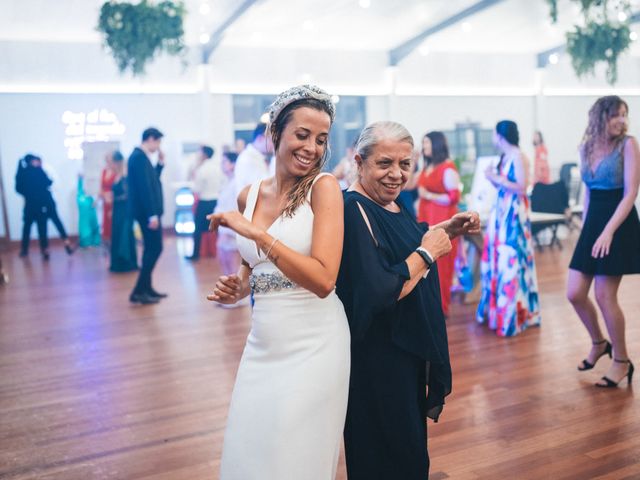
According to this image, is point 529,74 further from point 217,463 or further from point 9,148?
point 217,463

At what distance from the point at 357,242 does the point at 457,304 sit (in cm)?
445

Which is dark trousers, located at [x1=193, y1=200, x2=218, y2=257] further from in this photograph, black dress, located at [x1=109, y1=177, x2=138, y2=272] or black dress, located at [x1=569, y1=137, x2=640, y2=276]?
black dress, located at [x1=569, y1=137, x2=640, y2=276]

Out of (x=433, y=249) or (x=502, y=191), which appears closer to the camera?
(x=433, y=249)

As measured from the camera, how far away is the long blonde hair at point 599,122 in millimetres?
3494

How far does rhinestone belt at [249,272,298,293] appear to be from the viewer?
178 centimetres

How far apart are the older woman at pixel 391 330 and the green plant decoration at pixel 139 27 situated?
7.31 meters

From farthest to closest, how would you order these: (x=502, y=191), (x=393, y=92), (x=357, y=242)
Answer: (x=393, y=92), (x=502, y=191), (x=357, y=242)

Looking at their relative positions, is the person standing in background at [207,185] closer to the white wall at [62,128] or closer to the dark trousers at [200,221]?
the dark trousers at [200,221]

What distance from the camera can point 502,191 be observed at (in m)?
5.03

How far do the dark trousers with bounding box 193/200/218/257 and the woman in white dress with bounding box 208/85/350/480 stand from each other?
24.0 ft


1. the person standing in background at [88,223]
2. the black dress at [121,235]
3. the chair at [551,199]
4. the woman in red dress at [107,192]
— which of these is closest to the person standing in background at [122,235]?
the black dress at [121,235]

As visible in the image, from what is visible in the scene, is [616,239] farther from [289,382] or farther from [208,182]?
[208,182]

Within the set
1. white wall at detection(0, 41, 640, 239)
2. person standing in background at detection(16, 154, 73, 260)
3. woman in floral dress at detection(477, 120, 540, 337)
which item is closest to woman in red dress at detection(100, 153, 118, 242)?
person standing in background at detection(16, 154, 73, 260)

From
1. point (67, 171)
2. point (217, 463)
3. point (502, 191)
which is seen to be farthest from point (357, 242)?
point (67, 171)
